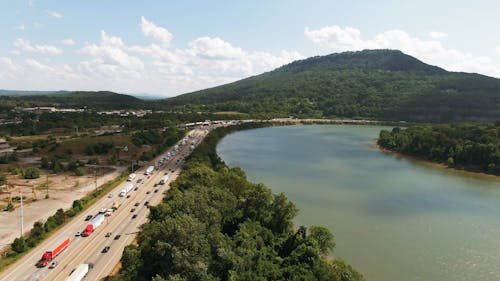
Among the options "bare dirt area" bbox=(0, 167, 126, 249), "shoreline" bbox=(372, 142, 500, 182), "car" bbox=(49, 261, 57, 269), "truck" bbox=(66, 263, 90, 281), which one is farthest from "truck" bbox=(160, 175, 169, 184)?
"shoreline" bbox=(372, 142, 500, 182)

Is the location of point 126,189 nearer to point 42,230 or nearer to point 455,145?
point 42,230

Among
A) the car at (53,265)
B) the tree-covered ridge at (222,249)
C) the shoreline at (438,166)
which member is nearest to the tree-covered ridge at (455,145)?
the shoreline at (438,166)

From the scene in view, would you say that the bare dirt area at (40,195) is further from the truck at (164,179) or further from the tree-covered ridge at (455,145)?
the tree-covered ridge at (455,145)

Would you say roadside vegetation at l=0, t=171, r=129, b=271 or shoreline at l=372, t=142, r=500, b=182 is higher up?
shoreline at l=372, t=142, r=500, b=182

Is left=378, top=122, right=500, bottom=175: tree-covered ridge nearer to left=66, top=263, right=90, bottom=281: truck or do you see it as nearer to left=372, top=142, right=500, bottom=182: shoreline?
left=372, top=142, right=500, bottom=182: shoreline

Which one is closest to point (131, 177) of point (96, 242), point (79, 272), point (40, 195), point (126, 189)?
point (126, 189)

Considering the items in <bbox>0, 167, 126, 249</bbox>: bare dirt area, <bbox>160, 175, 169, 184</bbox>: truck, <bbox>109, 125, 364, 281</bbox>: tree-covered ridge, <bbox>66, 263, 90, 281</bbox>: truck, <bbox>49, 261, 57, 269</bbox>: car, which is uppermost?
<bbox>109, 125, 364, 281</bbox>: tree-covered ridge
